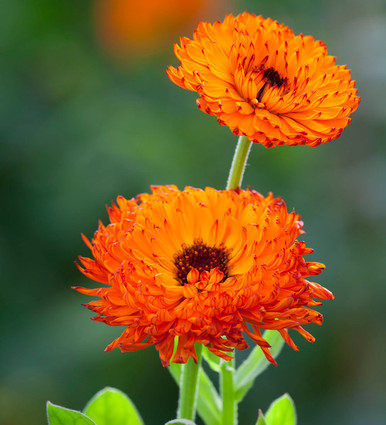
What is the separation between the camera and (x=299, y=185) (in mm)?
1731

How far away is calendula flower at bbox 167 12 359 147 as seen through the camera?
1.67 ft

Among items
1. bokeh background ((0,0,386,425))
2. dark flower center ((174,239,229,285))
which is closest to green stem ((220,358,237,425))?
dark flower center ((174,239,229,285))

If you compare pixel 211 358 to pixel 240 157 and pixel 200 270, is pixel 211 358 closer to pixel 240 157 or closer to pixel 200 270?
pixel 200 270

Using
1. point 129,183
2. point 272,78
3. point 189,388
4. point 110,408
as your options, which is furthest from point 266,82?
point 129,183

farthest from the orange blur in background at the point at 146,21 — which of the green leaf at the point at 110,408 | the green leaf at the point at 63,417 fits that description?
the green leaf at the point at 63,417

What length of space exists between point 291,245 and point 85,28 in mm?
1563

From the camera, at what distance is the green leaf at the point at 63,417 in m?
0.57

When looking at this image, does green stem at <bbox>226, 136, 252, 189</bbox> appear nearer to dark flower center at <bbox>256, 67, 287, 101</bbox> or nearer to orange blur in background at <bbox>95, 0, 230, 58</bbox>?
dark flower center at <bbox>256, 67, 287, 101</bbox>

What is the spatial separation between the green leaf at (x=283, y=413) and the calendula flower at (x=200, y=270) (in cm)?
18

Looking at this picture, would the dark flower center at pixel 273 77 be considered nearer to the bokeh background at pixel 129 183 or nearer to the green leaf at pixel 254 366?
the green leaf at pixel 254 366

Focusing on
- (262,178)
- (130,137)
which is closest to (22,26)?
(130,137)

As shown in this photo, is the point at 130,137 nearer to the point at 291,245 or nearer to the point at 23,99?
the point at 23,99

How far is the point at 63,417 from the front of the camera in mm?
583

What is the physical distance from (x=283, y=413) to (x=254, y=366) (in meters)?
0.06
